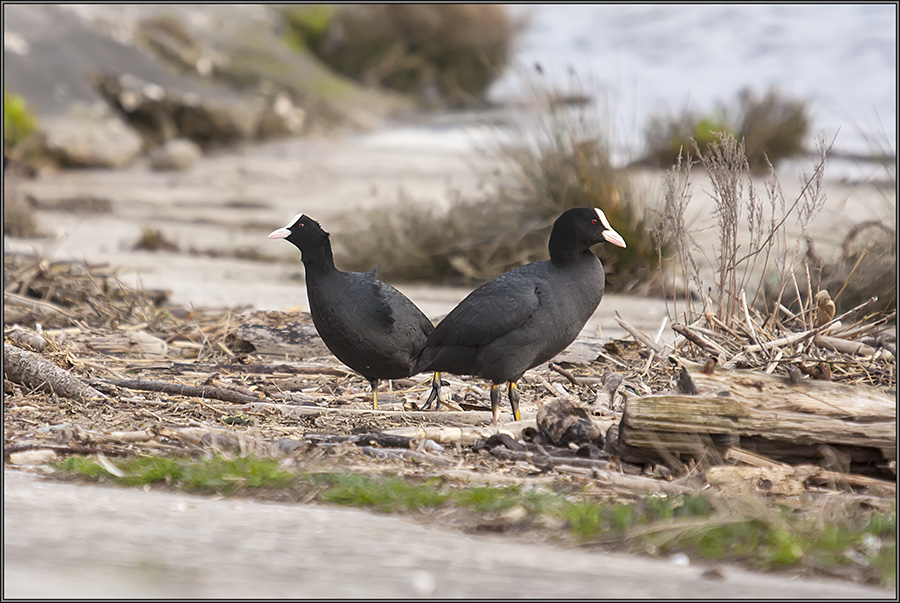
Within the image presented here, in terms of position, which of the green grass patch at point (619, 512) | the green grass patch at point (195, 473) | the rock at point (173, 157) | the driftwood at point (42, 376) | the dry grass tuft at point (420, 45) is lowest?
the green grass patch at point (619, 512)

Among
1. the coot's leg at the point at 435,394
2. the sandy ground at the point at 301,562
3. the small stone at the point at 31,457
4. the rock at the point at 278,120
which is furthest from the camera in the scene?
the rock at the point at 278,120

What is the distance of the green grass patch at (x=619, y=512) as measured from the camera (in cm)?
306

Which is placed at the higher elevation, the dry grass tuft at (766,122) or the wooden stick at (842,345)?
the dry grass tuft at (766,122)

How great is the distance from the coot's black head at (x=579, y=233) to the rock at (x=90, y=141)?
1541 centimetres

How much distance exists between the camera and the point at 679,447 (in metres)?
4.14

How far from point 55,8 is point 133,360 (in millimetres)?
19170

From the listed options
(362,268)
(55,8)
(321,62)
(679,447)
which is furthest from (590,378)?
(321,62)

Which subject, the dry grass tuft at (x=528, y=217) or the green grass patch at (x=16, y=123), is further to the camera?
the green grass patch at (x=16, y=123)

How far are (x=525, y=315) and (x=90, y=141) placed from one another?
1592 cm

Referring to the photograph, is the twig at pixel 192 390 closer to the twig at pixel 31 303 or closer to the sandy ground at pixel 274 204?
the twig at pixel 31 303

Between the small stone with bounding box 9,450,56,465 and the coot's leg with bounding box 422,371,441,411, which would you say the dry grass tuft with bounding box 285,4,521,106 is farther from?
the small stone with bounding box 9,450,56,465

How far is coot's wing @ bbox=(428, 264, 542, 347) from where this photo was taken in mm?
4832

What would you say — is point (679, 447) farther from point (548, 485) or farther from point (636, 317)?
point (636, 317)

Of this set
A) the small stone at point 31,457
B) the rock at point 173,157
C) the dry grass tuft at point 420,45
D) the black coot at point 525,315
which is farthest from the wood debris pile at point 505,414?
the dry grass tuft at point 420,45
